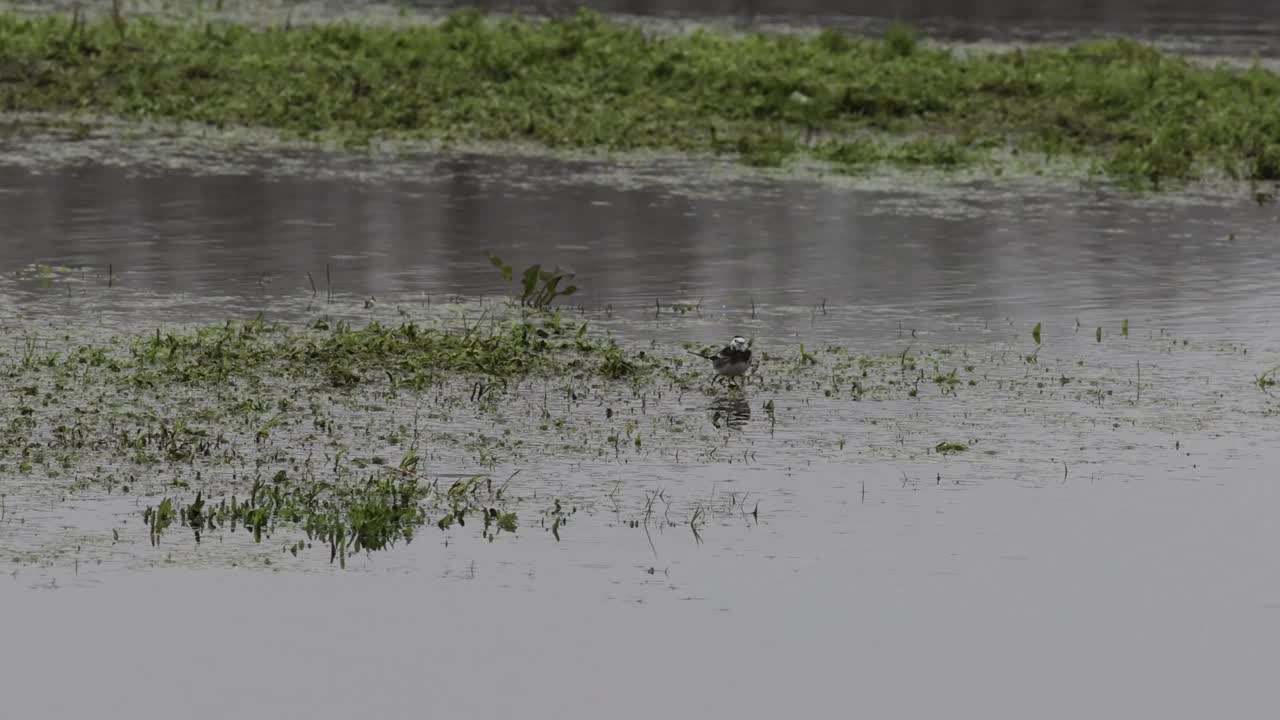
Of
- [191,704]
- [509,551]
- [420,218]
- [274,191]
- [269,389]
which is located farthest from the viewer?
[274,191]

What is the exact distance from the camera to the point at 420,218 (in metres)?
22.6

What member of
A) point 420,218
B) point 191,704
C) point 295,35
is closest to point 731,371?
point 191,704

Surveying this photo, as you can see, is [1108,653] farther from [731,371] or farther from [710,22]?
[710,22]

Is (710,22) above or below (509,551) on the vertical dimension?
above

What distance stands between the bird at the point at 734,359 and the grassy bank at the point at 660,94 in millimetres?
13043

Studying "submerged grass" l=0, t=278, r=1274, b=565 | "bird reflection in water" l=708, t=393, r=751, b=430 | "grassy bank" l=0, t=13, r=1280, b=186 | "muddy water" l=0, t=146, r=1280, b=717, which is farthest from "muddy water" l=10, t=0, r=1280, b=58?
"bird reflection in water" l=708, t=393, r=751, b=430

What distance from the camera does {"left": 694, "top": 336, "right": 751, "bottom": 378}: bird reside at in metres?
14.4

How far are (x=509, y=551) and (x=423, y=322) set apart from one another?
6325 millimetres

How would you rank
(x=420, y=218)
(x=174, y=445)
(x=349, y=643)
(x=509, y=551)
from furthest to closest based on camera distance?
(x=420, y=218), (x=174, y=445), (x=509, y=551), (x=349, y=643)

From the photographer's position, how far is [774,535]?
438 inches

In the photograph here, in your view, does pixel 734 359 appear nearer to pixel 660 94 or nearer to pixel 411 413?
pixel 411 413

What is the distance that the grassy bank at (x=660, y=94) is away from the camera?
28.4 meters

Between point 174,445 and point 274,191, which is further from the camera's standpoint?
point 274,191

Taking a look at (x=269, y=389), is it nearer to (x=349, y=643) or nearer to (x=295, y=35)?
(x=349, y=643)
